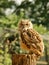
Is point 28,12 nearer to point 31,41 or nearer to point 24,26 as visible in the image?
point 24,26

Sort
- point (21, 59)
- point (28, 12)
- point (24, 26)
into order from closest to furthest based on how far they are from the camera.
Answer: point (21, 59) → point (24, 26) → point (28, 12)

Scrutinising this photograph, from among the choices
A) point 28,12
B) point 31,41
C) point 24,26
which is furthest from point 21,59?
point 28,12

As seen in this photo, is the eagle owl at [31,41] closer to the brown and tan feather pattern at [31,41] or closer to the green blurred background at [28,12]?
the brown and tan feather pattern at [31,41]

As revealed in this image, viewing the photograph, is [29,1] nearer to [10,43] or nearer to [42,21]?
[42,21]

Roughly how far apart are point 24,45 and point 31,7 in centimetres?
979

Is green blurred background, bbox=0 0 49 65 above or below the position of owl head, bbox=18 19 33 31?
above

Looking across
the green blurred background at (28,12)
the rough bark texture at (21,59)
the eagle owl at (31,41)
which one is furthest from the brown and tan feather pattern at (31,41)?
the green blurred background at (28,12)

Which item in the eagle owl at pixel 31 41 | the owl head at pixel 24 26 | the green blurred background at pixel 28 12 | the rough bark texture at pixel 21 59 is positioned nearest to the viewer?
the rough bark texture at pixel 21 59

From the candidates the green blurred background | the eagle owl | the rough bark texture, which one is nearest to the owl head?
the eagle owl

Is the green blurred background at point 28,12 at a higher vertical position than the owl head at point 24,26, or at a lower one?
higher

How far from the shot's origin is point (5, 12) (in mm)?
13641

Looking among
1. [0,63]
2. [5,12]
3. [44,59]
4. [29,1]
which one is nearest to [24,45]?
[0,63]

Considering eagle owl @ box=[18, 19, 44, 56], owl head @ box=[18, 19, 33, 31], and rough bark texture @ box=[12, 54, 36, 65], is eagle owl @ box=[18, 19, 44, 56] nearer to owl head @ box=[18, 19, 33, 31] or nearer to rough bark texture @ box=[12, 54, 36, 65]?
owl head @ box=[18, 19, 33, 31]

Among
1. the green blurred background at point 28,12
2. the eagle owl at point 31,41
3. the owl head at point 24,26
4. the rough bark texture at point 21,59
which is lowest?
the rough bark texture at point 21,59
